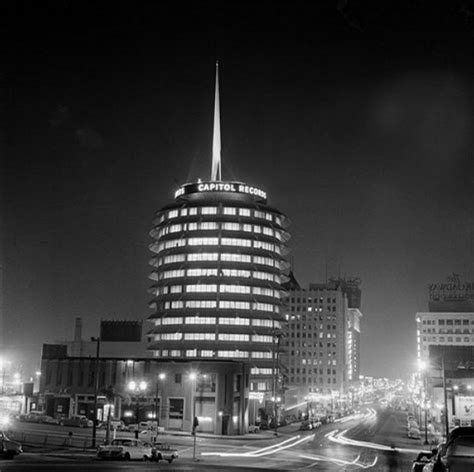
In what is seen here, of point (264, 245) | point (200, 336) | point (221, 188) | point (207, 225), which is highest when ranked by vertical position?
point (221, 188)

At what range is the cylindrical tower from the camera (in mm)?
144250

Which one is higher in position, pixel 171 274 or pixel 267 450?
pixel 171 274

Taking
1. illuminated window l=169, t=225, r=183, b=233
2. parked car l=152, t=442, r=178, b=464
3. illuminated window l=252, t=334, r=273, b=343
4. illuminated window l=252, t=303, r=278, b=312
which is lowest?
parked car l=152, t=442, r=178, b=464

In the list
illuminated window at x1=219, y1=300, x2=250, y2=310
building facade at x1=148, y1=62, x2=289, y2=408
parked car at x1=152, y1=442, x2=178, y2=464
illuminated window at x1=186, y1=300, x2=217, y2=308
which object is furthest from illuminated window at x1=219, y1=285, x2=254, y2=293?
parked car at x1=152, y1=442, x2=178, y2=464

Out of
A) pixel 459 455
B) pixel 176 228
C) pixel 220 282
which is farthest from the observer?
pixel 176 228

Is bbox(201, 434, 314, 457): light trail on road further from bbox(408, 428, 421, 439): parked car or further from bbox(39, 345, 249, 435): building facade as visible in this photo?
bbox(408, 428, 421, 439): parked car

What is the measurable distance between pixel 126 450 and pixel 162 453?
178 inches

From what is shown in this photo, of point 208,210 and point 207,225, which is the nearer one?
point 207,225

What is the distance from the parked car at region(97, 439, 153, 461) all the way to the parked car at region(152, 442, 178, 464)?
0.42 m

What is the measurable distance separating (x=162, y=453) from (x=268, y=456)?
11.2m

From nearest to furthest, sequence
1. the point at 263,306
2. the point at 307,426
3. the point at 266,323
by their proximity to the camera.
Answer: the point at 307,426 < the point at 266,323 < the point at 263,306

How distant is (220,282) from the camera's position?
145625mm

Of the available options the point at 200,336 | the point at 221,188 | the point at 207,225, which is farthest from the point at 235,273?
the point at 221,188

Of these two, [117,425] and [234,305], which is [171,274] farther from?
[117,425]
